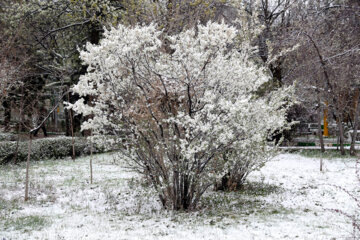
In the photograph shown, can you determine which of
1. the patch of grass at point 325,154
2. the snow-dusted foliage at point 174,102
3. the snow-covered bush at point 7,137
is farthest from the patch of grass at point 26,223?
the snow-covered bush at point 7,137

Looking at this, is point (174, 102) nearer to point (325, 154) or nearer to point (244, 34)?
point (244, 34)

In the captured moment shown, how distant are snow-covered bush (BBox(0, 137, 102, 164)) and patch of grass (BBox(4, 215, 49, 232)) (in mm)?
6887

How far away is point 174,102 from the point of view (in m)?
5.88

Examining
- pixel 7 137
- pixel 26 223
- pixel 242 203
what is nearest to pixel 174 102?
pixel 242 203

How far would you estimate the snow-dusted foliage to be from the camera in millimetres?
5324

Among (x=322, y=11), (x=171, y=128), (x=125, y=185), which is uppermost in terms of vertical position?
(x=322, y=11)

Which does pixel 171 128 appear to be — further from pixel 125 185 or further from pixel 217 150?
pixel 125 185

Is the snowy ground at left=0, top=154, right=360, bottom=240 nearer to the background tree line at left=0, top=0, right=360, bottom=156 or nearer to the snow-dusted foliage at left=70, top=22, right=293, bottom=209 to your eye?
the snow-dusted foliage at left=70, top=22, right=293, bottom=209

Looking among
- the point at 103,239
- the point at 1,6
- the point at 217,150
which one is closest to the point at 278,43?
the point at 217,150

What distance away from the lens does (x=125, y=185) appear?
331 inches

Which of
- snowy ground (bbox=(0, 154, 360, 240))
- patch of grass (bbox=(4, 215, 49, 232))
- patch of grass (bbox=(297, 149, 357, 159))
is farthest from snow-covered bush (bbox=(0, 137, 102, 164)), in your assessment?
patch of grass (bbox=(297, 149, 357, 159))

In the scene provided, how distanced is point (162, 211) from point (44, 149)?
28.3 feet

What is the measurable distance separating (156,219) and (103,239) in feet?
3.72

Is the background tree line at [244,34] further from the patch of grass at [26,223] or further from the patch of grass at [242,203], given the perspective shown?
the patch of grass at [26,223]
